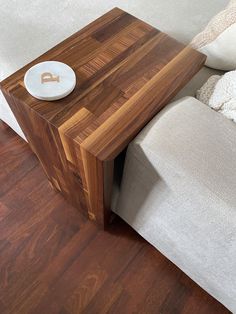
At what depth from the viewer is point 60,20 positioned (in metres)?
0.98

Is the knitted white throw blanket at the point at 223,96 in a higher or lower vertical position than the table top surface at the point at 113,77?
lower

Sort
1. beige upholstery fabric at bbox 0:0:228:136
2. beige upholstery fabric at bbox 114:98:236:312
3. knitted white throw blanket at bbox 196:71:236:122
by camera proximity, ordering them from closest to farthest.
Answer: beige upholstery fabric at bbox 114:98:236:312
knitted white throw blanket at bbox 196:71:236:122
beige upholstery fabric at bbox 0:0:228:136

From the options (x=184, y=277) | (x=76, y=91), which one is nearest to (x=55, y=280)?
(x=184, y=277)

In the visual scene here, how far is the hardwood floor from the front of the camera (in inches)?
37.2

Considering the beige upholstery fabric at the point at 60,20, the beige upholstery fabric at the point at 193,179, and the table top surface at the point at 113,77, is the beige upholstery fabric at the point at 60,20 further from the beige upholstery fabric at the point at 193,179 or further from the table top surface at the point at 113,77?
the beige upholstery fabric at the point at 193,179

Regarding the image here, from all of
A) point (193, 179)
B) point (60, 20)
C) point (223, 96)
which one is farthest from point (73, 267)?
point (60, 20)

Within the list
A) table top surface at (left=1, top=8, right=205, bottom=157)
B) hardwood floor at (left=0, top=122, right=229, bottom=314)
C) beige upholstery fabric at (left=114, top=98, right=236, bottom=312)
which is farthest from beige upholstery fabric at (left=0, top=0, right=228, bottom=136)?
hardwood floor at (left=0, top=122, right=229, bottom=314)

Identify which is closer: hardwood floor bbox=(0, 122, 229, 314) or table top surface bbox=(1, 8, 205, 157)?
table top surface bbox=(1, 8, 205, 157)

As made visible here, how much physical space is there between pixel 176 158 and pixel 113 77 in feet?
0.93

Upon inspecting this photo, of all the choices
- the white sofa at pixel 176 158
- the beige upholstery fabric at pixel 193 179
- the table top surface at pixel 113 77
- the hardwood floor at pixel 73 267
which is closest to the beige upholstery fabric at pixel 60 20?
the white sofa at pixel 176 158

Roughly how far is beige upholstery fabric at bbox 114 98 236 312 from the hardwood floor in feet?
0.87

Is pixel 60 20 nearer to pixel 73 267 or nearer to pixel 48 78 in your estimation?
pixel 48 78

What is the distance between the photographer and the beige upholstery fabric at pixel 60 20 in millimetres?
870

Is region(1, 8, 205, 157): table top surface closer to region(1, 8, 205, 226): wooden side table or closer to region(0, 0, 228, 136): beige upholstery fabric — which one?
region(1, 8, 205, 226): wooden side table
